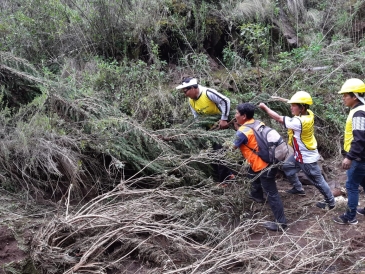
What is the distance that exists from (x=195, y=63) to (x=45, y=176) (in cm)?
375

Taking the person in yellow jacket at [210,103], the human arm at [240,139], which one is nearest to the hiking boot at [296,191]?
the person in yellow jacket at [210,103]

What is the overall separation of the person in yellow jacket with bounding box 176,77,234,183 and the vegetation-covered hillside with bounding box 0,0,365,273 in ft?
0.58

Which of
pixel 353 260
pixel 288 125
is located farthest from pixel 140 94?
pixel 353 260

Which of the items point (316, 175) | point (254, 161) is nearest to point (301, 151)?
point (316, 175)

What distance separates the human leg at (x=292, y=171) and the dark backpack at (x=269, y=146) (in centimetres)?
93

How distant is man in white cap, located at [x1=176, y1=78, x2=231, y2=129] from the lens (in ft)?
16.3

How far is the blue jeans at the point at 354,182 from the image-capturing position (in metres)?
4.11

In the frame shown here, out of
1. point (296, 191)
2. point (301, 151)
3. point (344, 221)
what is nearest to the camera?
point (344, 221)

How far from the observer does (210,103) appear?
5.11 m

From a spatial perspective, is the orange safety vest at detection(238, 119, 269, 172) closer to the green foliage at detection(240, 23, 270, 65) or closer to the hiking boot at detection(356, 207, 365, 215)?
the hiking boot at detection(356, 207, 365, 215)

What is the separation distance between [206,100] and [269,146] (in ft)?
4.27

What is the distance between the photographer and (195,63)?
6922mm

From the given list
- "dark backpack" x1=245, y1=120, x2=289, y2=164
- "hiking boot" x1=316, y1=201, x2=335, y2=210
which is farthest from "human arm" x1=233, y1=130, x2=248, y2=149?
"hiking boot" x1=316, y1=201, x2=335, y2=210

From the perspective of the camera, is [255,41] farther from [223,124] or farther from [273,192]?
[273,192]
